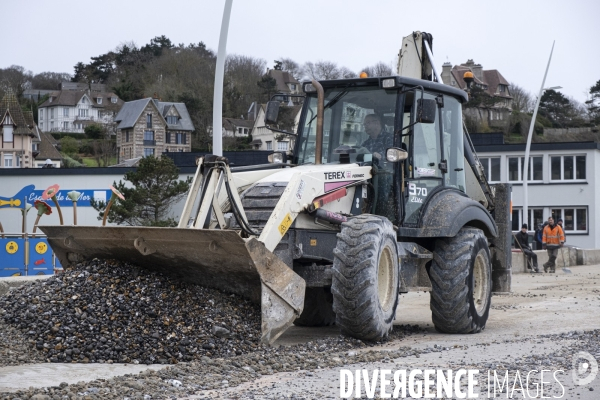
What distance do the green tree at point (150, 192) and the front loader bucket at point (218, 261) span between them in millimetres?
32253

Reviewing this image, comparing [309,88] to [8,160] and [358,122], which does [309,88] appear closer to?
[358,122]

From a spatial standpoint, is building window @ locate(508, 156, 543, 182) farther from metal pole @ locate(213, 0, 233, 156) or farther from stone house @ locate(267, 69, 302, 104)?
stone house @ locate(267, 69, 302, 104)

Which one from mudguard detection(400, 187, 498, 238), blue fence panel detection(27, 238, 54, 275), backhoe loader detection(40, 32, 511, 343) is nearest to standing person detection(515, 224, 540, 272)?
blue fence panel detection(27, 238, 54, 275)

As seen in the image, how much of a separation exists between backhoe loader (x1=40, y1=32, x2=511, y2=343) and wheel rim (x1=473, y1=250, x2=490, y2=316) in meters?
0.02

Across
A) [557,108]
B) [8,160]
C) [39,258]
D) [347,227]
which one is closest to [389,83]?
[347,227]

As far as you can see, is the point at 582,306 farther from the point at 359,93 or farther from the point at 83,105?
the point at 83,105

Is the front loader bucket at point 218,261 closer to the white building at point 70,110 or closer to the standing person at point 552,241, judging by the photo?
the standing person at point 552,241

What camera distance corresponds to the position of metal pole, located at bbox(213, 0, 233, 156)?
53.4ft

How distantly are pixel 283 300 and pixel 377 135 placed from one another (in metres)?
2.86

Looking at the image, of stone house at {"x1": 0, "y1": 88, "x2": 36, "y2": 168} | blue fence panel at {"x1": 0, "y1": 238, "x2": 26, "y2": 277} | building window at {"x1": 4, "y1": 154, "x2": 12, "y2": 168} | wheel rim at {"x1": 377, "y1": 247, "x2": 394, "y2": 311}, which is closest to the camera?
wheel rim at {"x1": 377, "y1": 247, "x2": 394, "y2": 311}

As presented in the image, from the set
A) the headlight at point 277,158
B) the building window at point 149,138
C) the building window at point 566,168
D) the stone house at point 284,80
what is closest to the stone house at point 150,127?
the building window at point 149,138

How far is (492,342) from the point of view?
9.33m

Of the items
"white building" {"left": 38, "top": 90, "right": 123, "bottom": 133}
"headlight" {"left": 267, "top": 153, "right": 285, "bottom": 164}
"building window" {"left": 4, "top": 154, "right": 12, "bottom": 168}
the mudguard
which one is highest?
"white building" {"left": 38, "top": 90, "right": 123, "bottom": 133}

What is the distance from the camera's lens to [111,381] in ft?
21.3
